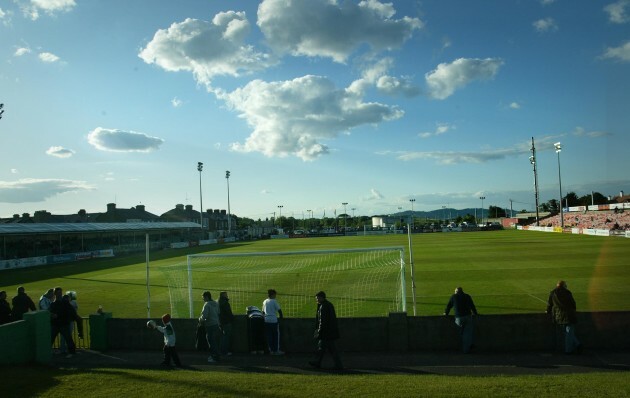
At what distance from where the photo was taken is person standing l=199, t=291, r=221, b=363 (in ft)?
36.1

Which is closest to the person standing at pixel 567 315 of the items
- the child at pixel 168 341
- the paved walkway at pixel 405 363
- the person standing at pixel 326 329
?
the paved walkway at pixel 405 363

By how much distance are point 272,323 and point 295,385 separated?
3222mm

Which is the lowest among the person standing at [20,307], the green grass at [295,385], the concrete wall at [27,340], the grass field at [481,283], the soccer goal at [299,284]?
the grass field at [481,283]

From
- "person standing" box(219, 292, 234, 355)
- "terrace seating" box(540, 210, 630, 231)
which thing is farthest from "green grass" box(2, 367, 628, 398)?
"terrace seating" box(540, 210, 630, 231)

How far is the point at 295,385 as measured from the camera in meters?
8.27

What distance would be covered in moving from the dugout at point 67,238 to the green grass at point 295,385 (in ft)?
117

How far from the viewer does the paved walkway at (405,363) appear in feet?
31.8

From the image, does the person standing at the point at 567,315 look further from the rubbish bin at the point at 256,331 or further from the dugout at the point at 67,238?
the dugout at the point at 67,238

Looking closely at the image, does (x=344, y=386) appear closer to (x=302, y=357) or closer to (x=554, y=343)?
(x=302, y=357)

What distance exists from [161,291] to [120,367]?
43.8ft

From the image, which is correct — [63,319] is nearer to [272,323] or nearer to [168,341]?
[168,341]

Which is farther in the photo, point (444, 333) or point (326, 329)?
point (444, 333)

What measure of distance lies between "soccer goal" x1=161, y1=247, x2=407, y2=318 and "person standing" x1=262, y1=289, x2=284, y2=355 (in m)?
2.58

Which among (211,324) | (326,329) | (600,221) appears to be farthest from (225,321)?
(600,221)
